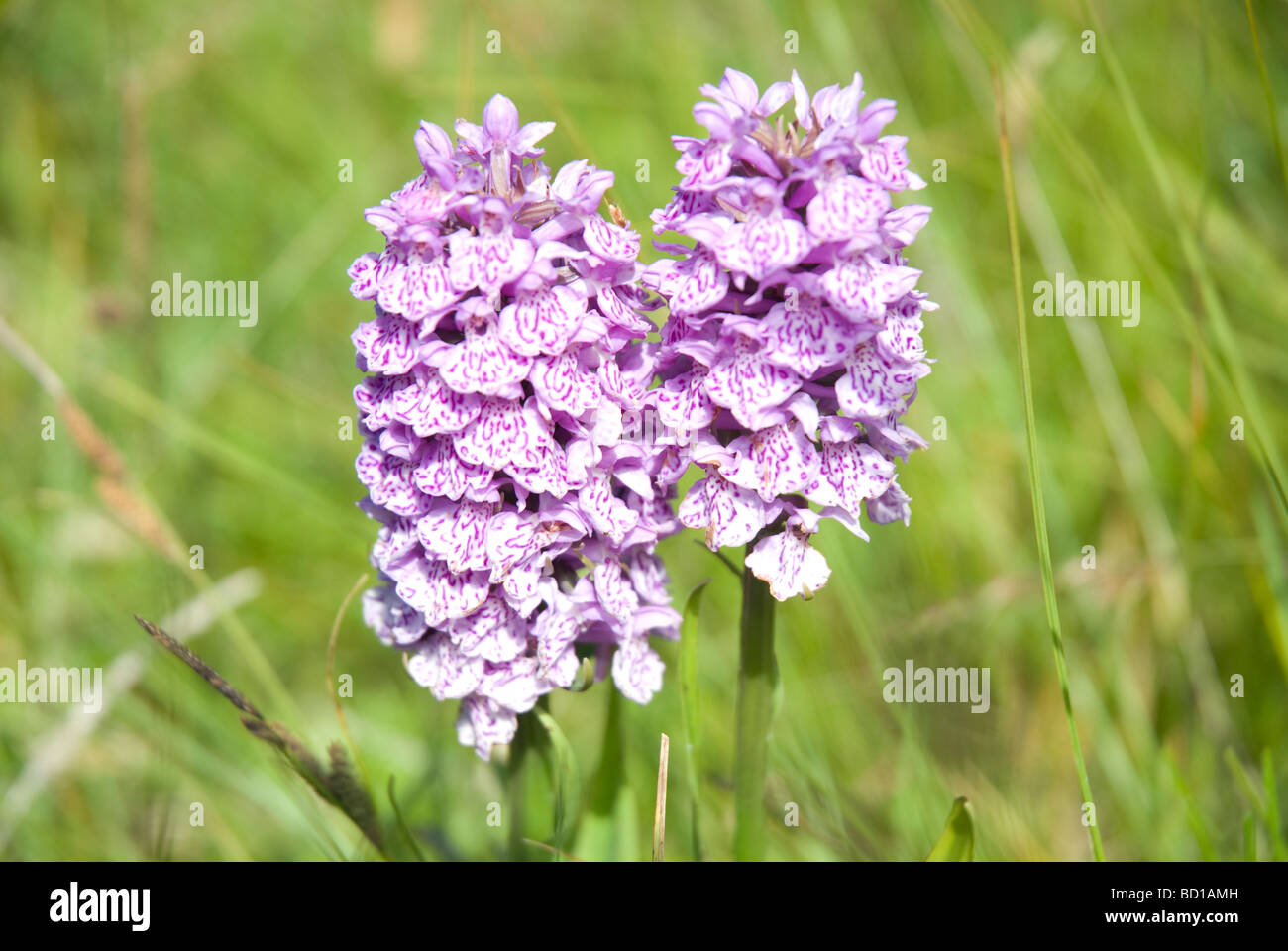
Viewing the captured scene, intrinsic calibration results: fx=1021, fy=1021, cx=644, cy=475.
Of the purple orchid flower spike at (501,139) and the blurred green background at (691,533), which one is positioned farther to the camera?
the blurred green background at (691,533)

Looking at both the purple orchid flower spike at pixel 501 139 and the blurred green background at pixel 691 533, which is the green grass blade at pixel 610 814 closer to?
the blurred green background at pixel 691 533

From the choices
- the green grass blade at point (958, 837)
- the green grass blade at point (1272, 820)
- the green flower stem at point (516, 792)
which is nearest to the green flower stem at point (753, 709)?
the green grass blade at point (958, 837)

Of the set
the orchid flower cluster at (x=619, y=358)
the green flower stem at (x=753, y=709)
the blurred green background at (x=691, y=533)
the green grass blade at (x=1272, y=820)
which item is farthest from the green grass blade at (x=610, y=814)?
the green grass blade at (x=1272, y=820)

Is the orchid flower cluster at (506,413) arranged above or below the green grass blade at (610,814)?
above

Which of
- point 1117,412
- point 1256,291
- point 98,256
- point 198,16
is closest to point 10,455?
point 98,256

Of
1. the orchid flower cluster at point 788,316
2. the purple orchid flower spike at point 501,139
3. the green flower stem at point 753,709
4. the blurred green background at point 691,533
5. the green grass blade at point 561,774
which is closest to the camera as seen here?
the orchid flower cluster at point 788,316

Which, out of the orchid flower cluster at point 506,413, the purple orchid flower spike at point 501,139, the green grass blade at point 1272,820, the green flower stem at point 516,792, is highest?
the purple orchid flower spike at point 501,139

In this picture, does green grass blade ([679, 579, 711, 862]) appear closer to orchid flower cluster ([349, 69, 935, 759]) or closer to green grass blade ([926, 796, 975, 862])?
orchid flower cluster ([349, 69, 935, 759])

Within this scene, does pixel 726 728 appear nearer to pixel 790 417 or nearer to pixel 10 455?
pixel 790 417

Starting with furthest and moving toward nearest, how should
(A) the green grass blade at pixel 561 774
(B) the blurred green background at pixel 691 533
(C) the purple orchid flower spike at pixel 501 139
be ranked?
(B) the blurred green background at pixel 691 533 → (A) the green grass blade at pixel 561 774 → (C) the purple orchid flower spike at pixel 501 139

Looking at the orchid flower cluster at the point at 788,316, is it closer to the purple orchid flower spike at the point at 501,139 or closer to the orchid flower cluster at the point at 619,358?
the orchid flower cluster at the point at 619,358
